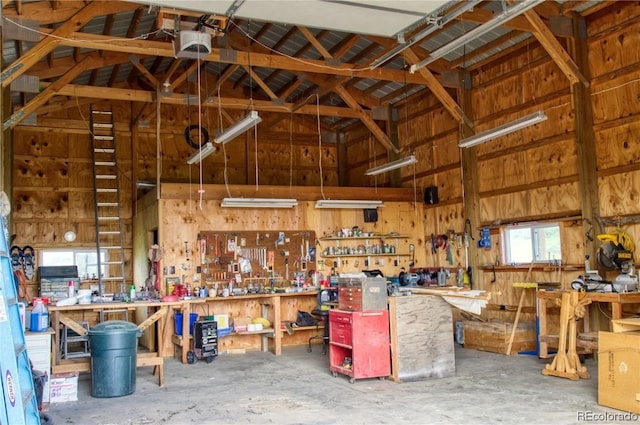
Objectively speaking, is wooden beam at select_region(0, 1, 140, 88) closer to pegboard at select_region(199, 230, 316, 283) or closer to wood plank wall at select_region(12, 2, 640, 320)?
wood plank wall at select_region(12, 2, 640, 320)

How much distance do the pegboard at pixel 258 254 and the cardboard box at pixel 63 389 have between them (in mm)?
3560

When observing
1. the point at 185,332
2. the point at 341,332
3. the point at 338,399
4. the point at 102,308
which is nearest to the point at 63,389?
the point at 102,308

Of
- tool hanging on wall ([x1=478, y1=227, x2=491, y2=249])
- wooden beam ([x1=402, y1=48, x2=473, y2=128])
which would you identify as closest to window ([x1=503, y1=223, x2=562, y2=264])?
tool hanging on wall ([x1=478, y1=227, x2=491, y2=249])

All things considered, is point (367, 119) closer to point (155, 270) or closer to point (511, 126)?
point (511, 126)

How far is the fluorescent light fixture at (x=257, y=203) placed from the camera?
380 inches

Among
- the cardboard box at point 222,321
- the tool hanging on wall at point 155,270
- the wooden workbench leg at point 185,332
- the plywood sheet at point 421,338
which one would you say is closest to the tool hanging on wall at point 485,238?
the plywood sheet at point 421,338

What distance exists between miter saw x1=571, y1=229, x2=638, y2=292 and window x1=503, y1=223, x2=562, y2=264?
1.12 meters

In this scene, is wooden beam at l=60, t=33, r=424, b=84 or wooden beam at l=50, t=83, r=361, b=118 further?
wooden beam at l=50, t=83, r=361, b=118

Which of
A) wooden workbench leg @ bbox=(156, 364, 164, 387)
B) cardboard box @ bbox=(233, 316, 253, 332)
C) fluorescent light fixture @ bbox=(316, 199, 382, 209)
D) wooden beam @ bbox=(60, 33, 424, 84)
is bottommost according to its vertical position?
wooden workbench leg @ bbox=(156, 364, 164, 387)

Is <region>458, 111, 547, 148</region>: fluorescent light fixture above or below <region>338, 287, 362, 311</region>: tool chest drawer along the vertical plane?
above

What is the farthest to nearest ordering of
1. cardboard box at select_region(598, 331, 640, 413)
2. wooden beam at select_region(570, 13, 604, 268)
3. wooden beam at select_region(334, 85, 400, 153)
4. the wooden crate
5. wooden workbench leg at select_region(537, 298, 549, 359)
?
wooden beam at select_region(334, 85, 400, 153)
the wooden crate
wooden workbench leg at select_region(537, 298, 549, 359)
wooden beam at select_region(570, 13, 604, 268)
cardboard box at select_region(598, 331, 640, 413)

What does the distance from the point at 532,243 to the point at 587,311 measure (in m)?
1.51

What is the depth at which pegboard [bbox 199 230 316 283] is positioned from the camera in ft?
32.3

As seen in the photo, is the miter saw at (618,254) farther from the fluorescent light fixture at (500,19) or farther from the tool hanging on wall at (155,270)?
the tool hanging on wall at (155,270)
